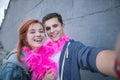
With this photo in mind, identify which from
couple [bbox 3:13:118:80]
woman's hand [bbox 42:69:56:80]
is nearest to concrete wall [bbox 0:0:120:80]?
couple [bbox 3:13:118:80]

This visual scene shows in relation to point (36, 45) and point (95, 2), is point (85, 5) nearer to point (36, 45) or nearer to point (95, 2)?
point (95, 2)

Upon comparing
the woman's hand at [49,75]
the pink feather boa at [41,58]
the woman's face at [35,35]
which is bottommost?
the woman's hand at [49,75]

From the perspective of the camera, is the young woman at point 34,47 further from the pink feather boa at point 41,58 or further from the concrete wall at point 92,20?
the concrete wall at point 92,20

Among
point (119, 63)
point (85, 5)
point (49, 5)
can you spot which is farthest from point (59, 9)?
point (119, 63)

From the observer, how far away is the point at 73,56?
167cm

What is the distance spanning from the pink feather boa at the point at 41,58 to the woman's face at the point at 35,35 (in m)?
0.06

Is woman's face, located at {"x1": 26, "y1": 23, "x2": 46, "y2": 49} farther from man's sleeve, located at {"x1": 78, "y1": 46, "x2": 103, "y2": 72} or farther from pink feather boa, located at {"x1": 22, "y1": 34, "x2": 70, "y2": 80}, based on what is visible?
man's sleeve, located at {"x1": 78, "y1": 46, "x2": 103, "y2": 72}

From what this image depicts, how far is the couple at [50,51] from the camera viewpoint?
1712mm

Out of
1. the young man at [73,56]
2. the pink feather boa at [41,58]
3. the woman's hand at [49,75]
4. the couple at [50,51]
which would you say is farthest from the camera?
the pink feather boa at [41,58]

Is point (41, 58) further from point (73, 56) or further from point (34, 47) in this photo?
point (73, 56)

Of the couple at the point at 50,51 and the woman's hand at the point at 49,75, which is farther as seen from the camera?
the woman's hand at the point at 49,75

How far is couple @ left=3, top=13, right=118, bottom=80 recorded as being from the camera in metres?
1.71

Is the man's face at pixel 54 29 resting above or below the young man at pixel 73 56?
above

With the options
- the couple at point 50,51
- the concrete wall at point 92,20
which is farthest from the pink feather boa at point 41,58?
the concrete wall at point 92,20
